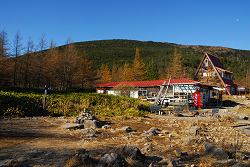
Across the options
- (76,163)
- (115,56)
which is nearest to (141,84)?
(76,163)

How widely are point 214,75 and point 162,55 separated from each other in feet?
218

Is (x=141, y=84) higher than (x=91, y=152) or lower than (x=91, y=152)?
higher

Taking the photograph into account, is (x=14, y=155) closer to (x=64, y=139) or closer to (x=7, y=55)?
(x=64, y=139)

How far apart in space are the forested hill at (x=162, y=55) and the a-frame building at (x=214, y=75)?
25.7 m

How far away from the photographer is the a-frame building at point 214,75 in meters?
32.2

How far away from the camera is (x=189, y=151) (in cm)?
450

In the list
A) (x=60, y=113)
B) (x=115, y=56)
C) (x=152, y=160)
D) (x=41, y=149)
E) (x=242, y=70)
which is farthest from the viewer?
(x=115, y=56)

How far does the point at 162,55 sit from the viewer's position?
9781 centimetres

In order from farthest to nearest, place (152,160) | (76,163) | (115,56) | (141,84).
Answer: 1. (115,56)
2. (141,84)
3. (152,160)
4. (76,163)

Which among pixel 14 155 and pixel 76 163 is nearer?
pixel 76 163

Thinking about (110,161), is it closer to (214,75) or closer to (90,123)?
(90,123)

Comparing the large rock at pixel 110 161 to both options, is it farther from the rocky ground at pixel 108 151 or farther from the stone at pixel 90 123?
the stone at pixel 90 123

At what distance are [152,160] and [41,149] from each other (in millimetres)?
2648

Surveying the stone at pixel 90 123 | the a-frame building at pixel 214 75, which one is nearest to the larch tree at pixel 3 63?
the stone at pixel 90 123
